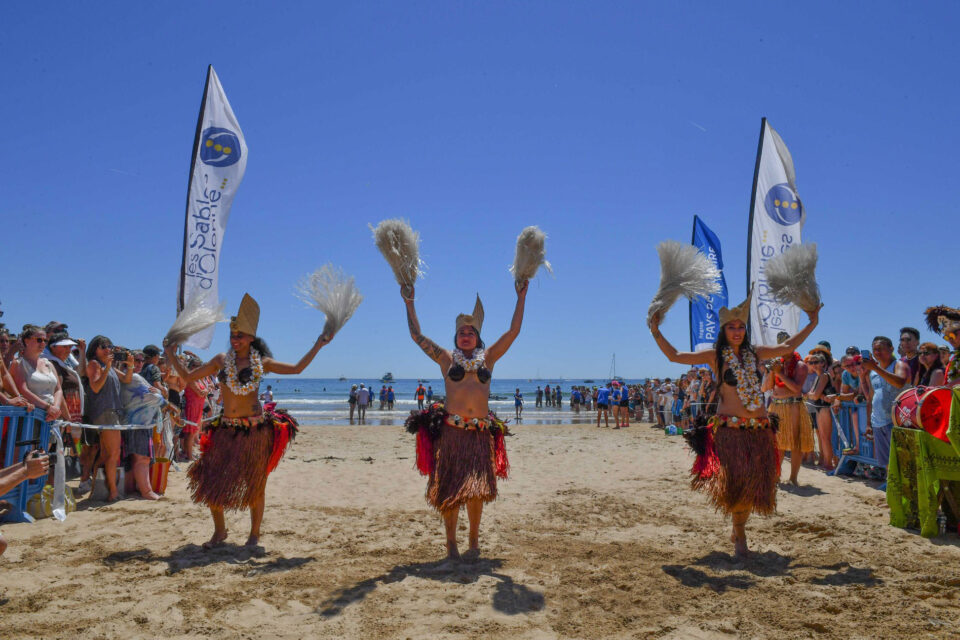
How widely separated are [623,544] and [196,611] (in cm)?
315

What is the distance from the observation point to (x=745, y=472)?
464 centimetres

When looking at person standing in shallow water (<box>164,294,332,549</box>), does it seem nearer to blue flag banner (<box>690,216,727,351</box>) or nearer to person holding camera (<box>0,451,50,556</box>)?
person holding camera (<box>0,451,50,556</box>)

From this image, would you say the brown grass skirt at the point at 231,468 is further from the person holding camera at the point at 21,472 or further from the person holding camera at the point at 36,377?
the person holding camera at the point at 36,377

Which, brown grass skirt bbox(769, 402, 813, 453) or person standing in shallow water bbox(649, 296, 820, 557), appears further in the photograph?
brown grass skirt bbox(769, 402, 813, 453)

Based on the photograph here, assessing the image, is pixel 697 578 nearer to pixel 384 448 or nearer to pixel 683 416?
pixel 384 448

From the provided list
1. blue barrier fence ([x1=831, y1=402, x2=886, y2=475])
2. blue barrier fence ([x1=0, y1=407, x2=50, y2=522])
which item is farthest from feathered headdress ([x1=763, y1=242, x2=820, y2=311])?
blue barrier fence ([x1=0, y1=407, x2=50, y2=522])

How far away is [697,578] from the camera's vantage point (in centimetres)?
420

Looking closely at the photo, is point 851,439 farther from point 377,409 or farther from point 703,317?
point 377,409

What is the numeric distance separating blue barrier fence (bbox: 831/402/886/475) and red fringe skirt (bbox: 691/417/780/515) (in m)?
3.92

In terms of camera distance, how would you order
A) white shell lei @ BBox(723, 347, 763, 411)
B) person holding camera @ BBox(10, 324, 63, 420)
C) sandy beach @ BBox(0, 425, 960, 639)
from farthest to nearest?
person holding camera @ BBox(10, 324, 63, 420), white shell lei @ BBox(723, 347, 763, 411), sandy beach @ BBox(0, 425, 960, 639)

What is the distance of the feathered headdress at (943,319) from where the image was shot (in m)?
4.87

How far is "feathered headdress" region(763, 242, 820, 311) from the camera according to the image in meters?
4.97

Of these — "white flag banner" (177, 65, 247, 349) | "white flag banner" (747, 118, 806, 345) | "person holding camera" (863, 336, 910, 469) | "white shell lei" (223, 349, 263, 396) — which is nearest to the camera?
"white shell lei" (223, 349, 263, 396)

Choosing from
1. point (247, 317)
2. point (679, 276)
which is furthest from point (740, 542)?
point (247, 317)
